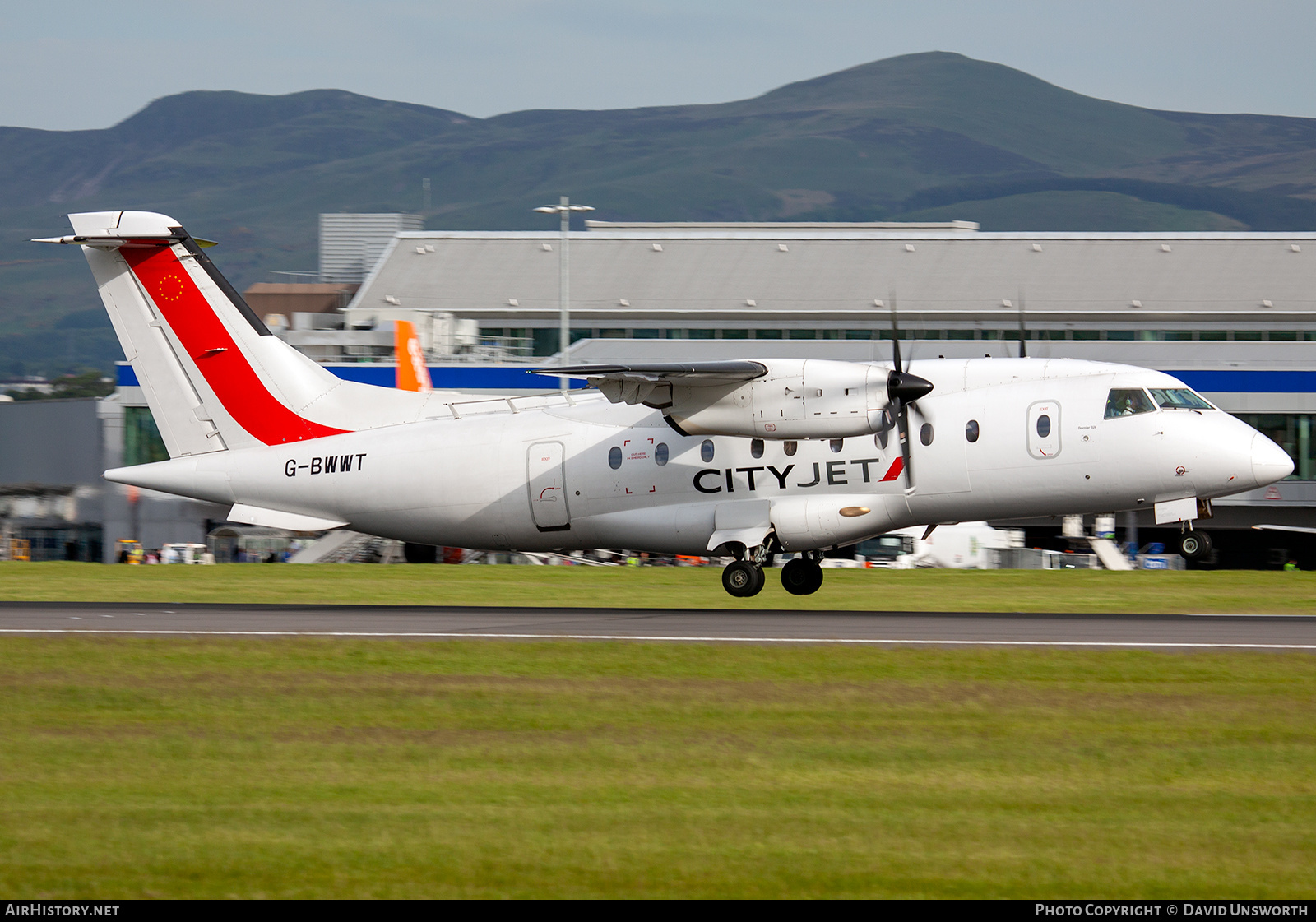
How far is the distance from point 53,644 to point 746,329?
58806 mm

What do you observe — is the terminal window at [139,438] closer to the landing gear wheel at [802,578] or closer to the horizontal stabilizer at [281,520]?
the horizontal stabilizer at [281,520]

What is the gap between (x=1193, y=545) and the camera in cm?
2198

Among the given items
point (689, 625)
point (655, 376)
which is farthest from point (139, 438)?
point (689, 625)

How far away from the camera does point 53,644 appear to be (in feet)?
63.2

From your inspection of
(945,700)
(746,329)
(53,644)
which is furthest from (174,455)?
(746,329)

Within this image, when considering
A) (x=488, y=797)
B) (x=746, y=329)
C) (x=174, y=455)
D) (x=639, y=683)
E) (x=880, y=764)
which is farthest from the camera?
(x=746, y=329)

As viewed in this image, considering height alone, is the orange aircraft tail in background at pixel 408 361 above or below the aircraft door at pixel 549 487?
above

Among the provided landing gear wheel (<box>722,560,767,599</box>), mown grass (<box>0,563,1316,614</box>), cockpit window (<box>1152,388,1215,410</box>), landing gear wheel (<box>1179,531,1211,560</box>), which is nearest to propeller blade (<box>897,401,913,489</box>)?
landing gear wheel (<box>722,560,767,599</box>)

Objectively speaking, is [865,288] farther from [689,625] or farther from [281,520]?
[689,625]

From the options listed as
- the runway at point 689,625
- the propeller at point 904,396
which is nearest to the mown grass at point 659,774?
the runway at point 689,625

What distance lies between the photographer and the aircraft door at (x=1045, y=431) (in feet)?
75.3

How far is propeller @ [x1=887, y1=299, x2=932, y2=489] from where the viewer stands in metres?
22.9

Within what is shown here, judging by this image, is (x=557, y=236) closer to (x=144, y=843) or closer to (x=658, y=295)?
(x=658, y=295)

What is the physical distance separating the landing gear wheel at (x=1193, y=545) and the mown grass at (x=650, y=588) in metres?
3.72
